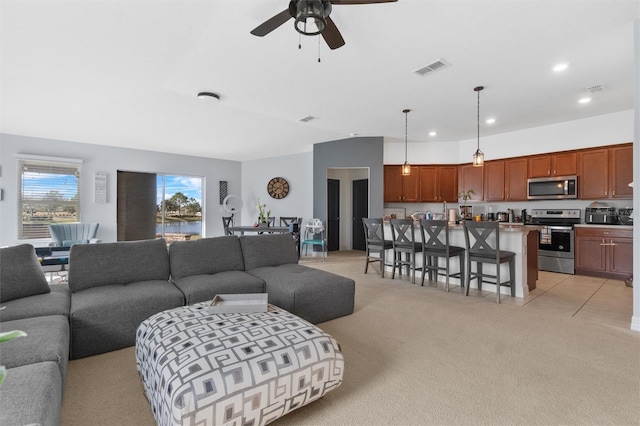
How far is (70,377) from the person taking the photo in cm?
200

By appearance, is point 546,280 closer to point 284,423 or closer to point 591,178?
point 591,178

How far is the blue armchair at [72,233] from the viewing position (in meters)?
5.43

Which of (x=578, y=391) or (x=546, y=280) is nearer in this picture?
(x=578, y=391)

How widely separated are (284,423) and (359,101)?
385cm

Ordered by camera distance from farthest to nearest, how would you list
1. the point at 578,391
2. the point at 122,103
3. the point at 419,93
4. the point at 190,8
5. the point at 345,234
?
the point at 345,234 < the point at 122,103 < the point at 419,93 < the point at 190,8 < the point at 578,391

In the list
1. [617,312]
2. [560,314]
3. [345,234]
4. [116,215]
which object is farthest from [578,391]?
[116,215]

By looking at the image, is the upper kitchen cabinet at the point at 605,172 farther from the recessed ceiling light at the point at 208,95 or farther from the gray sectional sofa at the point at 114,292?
the recessed ceiling light at the point at 208,95

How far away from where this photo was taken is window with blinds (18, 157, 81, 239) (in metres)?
5.93

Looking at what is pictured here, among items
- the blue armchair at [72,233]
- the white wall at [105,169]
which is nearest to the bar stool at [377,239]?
the blue armchair at [72,233]

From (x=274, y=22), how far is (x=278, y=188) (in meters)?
6.08

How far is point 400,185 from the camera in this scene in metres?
6.92

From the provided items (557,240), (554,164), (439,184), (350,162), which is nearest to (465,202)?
(439,184)

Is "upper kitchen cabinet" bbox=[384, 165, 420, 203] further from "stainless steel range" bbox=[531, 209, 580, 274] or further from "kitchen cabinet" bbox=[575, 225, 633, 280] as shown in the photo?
"kitchen cabinet" bbox=[575, 225, 633, 280]

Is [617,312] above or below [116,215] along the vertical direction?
below
